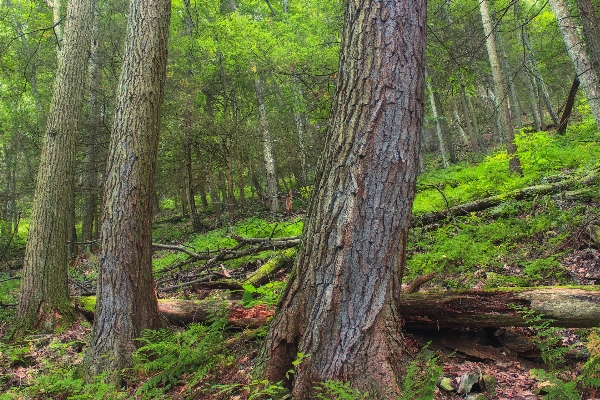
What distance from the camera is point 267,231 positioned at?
925 cm

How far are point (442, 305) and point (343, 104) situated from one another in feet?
6.23

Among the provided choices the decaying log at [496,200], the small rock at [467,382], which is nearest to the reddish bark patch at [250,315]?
the small rock at [467,382]

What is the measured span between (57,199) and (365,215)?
16.5ft

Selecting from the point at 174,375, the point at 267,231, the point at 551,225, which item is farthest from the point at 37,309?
the point at 551,225

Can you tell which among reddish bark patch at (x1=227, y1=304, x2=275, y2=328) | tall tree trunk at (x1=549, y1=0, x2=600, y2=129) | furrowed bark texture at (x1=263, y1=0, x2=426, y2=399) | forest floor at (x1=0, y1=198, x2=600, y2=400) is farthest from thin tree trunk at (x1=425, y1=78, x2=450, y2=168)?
furrowed bark texture at (x1=263, y1=0, x2=426, y2=399)

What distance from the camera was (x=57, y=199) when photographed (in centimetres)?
566

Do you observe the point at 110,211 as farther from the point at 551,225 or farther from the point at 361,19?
the point at 551,225

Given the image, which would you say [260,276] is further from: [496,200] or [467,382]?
[496,200]

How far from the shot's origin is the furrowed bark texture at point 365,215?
2447mm

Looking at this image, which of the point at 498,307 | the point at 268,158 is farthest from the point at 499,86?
the point at 498,307

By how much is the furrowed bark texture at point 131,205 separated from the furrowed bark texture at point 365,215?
2.07m

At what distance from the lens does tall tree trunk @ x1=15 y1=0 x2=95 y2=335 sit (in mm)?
5461

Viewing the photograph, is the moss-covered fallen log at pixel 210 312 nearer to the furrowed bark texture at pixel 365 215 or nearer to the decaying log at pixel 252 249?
the furrowed bark texture at pixel 365 215

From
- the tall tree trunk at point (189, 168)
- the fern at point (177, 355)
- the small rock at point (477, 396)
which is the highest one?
the tall tree trunk at point (189, 168)
